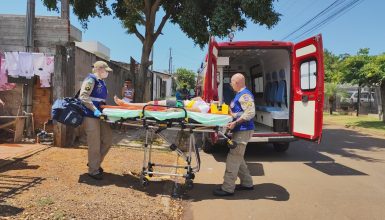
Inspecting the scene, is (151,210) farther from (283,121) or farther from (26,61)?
(26,61)

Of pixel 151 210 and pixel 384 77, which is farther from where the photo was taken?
pixel 384 77

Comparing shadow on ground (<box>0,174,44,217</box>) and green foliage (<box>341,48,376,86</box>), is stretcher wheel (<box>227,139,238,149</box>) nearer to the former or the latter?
shadow on ground (<box>0,174,44,217</box>)

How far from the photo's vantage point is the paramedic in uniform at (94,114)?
6809 mm

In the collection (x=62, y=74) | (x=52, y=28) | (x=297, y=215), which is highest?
(x=52, y=28)

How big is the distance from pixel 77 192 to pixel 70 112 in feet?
4.62

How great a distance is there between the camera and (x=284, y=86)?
11.2 m

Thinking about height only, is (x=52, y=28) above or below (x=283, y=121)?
above

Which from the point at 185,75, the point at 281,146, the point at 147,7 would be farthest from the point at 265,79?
the point at 185,75

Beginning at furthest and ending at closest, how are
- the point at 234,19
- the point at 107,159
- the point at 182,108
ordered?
the point at 234,19
the point at 107,159
the point at 182,108

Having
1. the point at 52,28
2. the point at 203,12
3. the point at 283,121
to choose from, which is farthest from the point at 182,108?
the point at 203,12

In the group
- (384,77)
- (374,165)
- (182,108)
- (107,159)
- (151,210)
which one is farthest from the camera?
(384,77)

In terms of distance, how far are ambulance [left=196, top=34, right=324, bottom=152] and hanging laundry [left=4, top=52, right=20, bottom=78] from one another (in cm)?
453

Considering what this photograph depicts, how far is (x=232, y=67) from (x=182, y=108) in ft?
27.3

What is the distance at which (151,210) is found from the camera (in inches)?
220
